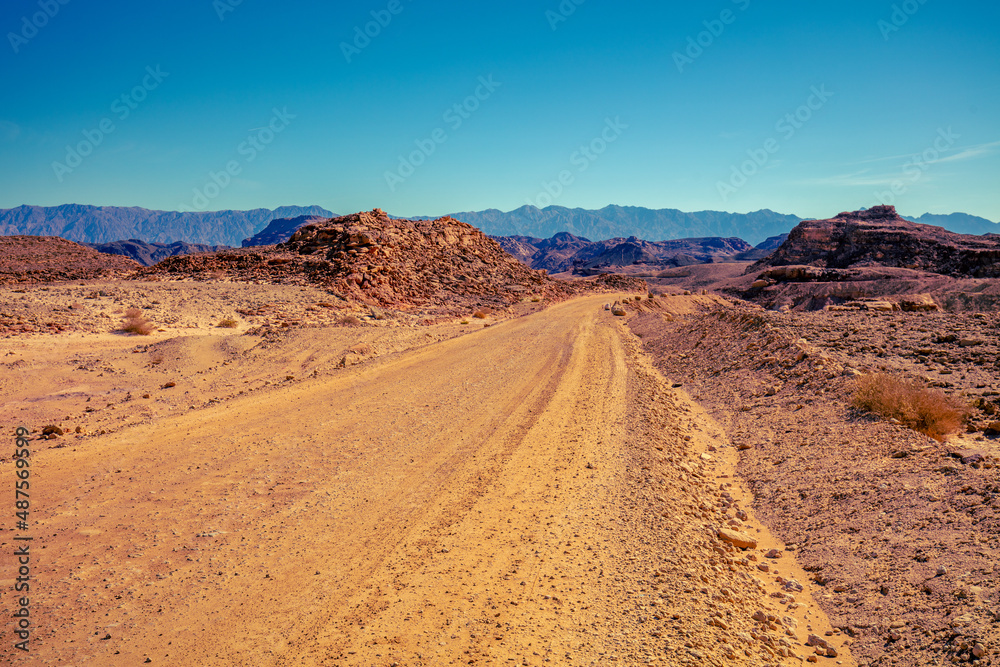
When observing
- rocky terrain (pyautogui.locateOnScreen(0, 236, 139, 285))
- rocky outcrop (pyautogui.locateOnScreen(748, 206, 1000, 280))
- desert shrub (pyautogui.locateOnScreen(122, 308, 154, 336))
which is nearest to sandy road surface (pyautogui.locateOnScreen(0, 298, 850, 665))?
desert shrub (pyautogui.locateOnScreen(122, 308, 154, 336))

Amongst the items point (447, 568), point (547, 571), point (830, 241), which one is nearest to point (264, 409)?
point (447, 568)

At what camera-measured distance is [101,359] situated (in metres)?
14.8

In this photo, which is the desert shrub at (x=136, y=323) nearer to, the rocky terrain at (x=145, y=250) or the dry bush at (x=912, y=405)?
the dry bush at (x=912, y=405)

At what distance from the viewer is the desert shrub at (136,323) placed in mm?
19609

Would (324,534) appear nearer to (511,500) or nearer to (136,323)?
(511,500)

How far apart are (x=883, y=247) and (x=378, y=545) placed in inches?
2878

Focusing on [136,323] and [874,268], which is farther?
[874,268]

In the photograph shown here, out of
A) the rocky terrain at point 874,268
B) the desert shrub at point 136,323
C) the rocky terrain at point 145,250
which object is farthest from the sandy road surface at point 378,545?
the rocky terrain at point 145,250

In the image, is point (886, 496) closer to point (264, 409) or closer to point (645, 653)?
point (645, 653)

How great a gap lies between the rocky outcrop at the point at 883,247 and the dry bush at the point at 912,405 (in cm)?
5431

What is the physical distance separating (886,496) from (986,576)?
2.07 metres

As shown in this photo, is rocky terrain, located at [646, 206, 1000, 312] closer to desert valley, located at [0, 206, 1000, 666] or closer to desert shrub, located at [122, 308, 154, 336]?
desert valley, located at [0, 206, 1000, 666]

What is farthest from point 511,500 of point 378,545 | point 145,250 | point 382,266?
point 145,250

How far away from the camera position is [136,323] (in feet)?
65.9
